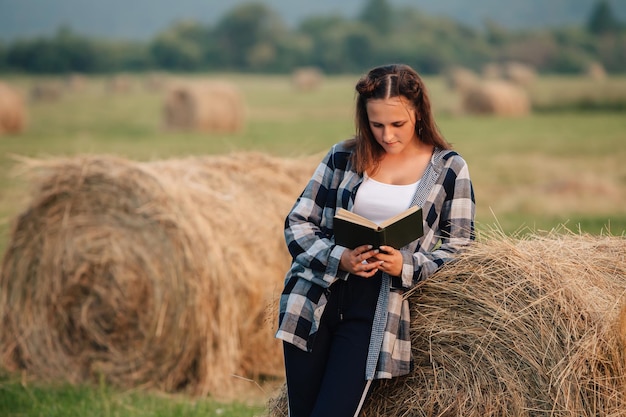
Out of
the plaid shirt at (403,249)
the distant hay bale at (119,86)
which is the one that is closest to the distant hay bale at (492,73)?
the distant hay bale at (119,86)

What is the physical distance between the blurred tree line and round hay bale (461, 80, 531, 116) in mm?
26790

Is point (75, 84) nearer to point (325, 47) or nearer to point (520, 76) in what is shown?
point (520, 76)

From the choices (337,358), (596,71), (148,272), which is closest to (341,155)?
(337,358)

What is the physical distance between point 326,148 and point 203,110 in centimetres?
1339

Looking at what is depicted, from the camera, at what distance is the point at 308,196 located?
162 inches

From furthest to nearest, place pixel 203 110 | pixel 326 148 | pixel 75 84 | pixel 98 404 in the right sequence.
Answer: pixel 75 84 → pixel 203 110 → pixel 326 148 → pixel 98 404

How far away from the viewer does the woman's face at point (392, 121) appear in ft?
12.9

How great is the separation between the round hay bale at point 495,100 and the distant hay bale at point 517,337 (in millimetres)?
29735

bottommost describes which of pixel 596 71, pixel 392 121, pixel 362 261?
pixel 362 261

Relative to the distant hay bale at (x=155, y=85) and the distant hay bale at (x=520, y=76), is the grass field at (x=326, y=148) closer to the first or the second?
the distant hay bale at (x=520, y=76)

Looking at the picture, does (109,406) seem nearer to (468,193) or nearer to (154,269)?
(154,269)

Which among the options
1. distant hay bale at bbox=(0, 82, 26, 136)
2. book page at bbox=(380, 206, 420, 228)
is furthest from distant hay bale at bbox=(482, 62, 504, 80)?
book page at bbox=(380, 206, 420, 228)

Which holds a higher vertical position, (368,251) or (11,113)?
(11,113)

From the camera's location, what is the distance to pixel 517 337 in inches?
148
